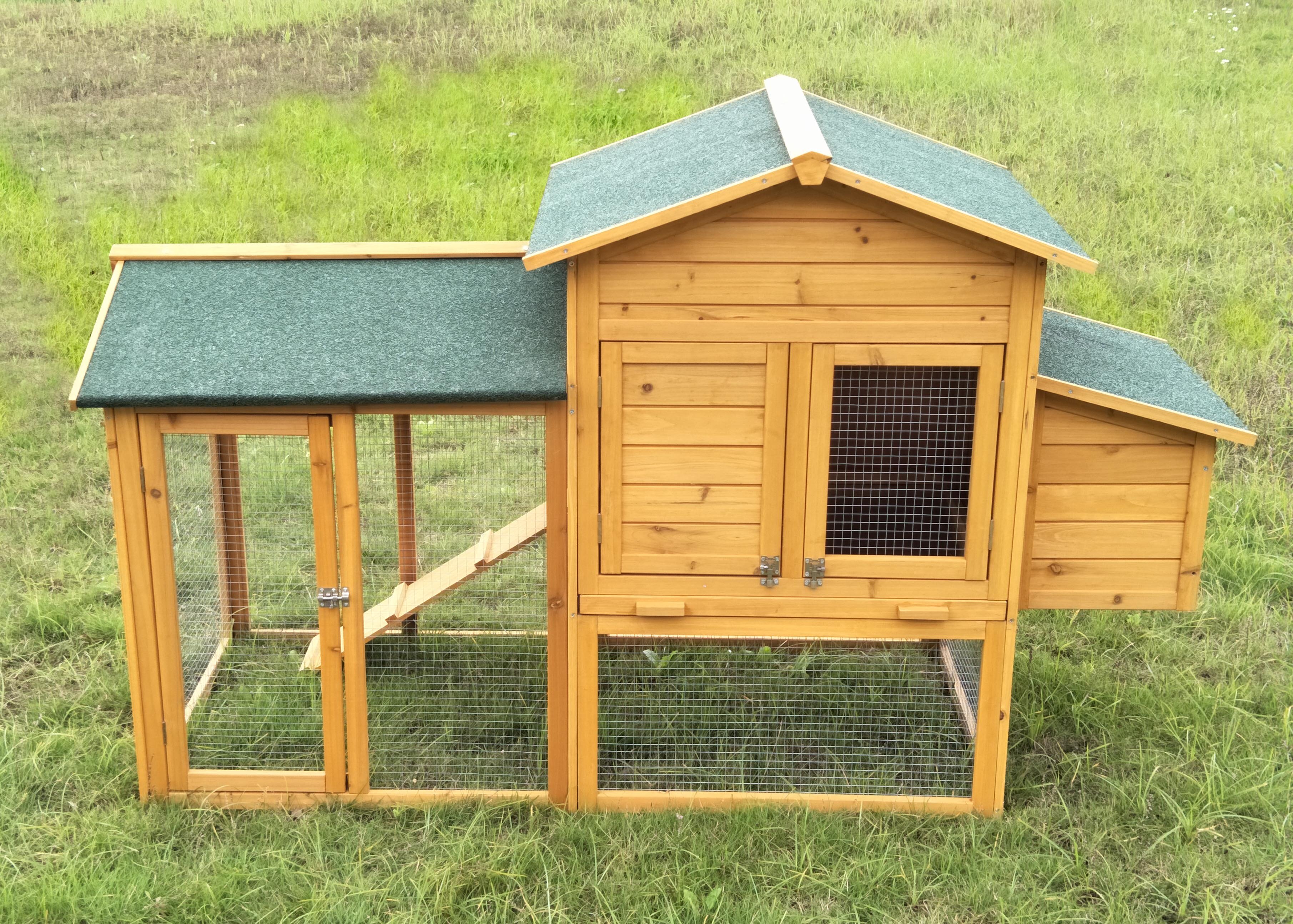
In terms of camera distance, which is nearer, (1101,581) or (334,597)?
(334,597)

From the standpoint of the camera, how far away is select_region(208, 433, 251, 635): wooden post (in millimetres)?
5066

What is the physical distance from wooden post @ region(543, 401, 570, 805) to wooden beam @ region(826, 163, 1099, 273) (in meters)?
1.25

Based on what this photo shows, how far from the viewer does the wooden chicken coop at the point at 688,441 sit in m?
4.14

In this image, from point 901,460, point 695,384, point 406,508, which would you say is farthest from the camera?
point 406,508

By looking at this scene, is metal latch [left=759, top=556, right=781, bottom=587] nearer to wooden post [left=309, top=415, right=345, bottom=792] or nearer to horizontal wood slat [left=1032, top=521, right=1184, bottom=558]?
horizontal wood slat [left=1032, top=521, right=1184, bottom=558]

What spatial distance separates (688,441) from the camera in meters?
4.29

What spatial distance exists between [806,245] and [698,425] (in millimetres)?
716

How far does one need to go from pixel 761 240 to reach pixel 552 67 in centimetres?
882

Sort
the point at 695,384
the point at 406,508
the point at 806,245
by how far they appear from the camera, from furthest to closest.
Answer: the point at 406,508 → the point at 695,384 → the point at 806,245

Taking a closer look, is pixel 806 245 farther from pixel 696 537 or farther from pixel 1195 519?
pixel 1195 519

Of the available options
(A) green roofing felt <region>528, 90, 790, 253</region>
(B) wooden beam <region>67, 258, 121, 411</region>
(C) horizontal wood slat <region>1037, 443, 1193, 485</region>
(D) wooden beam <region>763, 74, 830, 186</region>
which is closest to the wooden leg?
(C) horizontal wood slat <region>1037, 443, 1193, 485</region>

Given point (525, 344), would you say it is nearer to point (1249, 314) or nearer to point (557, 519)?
point (557, 519)

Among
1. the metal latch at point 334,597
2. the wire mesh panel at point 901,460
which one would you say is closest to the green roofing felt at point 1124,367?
the wire mesh panel at point 901,460

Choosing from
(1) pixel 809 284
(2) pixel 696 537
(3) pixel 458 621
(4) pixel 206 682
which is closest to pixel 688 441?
(2) pixel 696 537
